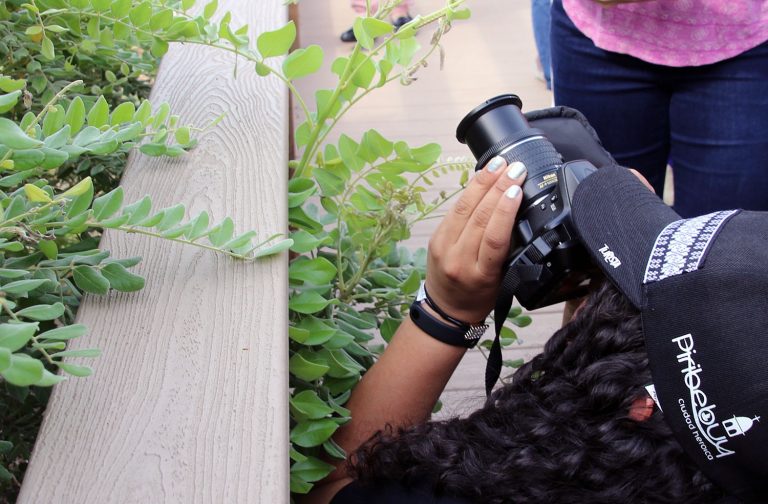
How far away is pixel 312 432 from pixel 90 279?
29 cm

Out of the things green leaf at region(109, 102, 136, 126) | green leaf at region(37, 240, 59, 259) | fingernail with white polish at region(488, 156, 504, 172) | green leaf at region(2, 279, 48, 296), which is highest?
green leaf at region(109, 102, 136, 126)

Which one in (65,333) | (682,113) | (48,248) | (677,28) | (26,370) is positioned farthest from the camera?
(682,113)

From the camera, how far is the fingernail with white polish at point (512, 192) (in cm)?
104

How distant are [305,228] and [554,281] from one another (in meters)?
0.32

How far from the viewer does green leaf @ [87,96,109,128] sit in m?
0.81

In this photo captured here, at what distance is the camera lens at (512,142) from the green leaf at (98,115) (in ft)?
1.70

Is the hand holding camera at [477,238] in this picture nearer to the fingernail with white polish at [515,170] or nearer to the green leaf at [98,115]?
the fingernail with white polish at [515,170]

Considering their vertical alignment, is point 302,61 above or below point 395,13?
above

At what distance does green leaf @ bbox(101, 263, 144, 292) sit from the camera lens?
1.62ft

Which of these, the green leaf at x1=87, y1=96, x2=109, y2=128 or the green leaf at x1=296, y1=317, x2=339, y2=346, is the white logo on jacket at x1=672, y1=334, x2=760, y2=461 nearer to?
the green leaf at x1=296, y1=317, x2=339, y2=346

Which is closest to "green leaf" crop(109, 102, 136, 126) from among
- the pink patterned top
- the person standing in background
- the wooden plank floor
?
the pink patterned top

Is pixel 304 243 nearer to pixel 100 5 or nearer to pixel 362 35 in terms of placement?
pixel 362 35

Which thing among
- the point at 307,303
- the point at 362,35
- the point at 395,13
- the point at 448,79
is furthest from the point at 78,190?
the point at 395,13

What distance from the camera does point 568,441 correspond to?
0.88 m
